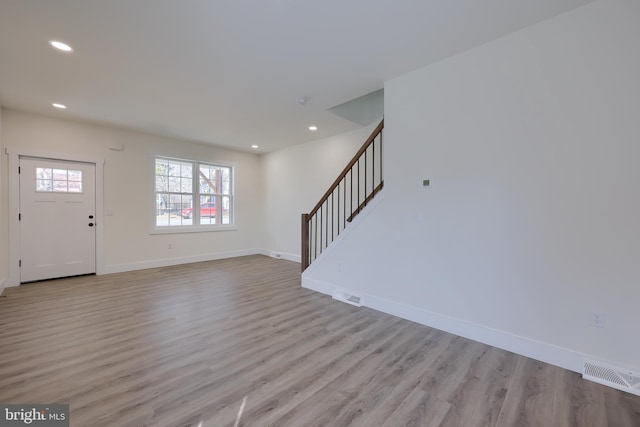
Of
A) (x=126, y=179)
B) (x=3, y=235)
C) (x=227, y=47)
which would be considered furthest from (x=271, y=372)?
(x=126, y=179)

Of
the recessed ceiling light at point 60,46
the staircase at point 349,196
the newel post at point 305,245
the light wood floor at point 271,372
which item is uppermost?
the recessed ceiling light at point 60,46

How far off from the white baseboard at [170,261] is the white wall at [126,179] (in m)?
0.02

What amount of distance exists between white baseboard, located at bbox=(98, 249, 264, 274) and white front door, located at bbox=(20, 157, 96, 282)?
1.00 ft

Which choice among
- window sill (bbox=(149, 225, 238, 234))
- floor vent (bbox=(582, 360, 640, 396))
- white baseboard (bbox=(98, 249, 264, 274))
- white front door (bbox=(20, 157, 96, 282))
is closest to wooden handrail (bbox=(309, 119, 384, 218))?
floor vent (bbox=(582, 360, 640, 396))

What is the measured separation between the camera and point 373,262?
11.1 feet

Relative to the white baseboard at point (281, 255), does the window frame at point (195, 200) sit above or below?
above

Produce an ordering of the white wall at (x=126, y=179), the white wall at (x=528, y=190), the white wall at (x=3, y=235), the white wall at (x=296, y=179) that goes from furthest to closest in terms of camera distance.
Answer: the white wall at (x=296, y=179), the white wall at (x=126, y=179), the white wall at (x=3, y=235), the white wall at (x=528, y=190)

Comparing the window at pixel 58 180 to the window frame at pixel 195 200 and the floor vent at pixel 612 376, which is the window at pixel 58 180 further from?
the floor vent at pixel 612 376

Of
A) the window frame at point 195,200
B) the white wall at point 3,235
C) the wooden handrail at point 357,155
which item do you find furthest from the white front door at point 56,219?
the wooden handrail at point 357,155

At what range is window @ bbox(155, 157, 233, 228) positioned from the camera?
18.9 ft

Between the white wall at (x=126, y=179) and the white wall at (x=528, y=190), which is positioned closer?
the white wall at (x=528, y=190)

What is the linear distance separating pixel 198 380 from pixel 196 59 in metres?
2.93

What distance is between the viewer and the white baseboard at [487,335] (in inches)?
84.4

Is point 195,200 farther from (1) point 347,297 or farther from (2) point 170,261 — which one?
(1) point 347,297
